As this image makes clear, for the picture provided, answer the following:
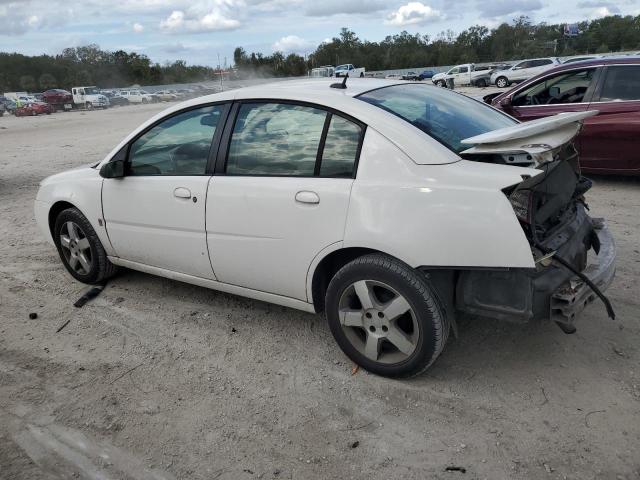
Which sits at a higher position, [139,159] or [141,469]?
[139,159]

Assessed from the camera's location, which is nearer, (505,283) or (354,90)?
(505,283)

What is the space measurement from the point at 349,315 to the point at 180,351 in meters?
1.23

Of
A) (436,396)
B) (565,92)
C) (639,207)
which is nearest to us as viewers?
(436,396)

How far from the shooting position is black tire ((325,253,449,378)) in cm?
273

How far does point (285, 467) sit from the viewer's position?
8.06 ft

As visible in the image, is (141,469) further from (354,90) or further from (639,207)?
(639,207)

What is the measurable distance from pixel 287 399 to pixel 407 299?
881mm

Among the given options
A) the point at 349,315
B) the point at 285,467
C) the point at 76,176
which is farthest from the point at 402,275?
the point at 76,176

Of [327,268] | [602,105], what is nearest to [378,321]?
[327,268]

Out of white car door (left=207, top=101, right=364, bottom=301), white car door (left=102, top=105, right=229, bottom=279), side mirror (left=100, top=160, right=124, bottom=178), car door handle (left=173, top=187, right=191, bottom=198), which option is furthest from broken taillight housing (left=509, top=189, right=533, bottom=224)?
side mirror (left=100, top=160, right=124, bottom=178)

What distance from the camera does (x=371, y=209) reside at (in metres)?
2.79

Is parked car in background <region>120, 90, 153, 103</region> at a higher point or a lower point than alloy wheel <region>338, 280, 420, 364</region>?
higher

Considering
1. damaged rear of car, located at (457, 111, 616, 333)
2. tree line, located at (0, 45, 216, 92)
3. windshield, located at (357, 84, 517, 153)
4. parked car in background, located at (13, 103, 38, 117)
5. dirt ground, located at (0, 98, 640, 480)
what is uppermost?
tree line, located at (0, 45, 216, 92)

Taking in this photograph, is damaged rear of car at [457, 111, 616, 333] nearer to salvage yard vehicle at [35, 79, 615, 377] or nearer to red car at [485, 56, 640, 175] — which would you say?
salvage yard vehicle at [35, 79, 615, 377]
